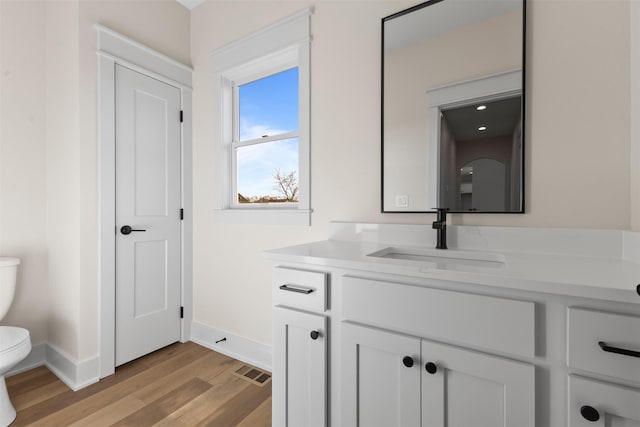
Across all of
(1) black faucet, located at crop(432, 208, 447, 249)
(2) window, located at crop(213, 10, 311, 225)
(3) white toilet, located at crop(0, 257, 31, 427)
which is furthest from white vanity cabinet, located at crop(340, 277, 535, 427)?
(3) white toilet, located at crop(0, 257, 31, 427)

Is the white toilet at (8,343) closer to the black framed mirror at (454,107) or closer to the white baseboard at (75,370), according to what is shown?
the white baseboard at (75,370)

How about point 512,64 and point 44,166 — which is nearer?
point 512,64

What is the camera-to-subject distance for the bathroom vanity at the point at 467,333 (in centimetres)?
72

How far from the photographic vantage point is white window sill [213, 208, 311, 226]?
1886 millimetres

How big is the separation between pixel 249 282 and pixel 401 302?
1.40 m

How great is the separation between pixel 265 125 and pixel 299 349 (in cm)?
158

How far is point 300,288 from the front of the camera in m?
1.17

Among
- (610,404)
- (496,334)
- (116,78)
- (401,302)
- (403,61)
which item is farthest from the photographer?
(116,78)

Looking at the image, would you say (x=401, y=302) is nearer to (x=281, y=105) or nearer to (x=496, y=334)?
(x=496, y=334)

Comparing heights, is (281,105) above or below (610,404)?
above

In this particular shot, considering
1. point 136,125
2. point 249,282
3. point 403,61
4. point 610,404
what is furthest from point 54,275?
point 610,404

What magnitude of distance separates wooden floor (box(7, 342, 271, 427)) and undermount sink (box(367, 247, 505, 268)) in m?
1.06

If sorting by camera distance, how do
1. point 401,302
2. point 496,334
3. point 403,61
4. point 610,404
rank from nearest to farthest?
point 610,404
point 496,334
point 401,302
point 403,61

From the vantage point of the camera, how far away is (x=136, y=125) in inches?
83.4
